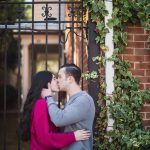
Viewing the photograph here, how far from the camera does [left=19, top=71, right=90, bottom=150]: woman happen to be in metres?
3.67

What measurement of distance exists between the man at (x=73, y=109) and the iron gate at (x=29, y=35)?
1.09 m

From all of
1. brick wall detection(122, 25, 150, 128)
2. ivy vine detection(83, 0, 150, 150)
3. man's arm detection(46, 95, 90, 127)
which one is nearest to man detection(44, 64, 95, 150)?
man's arm detection(46, 95, 90, 127)

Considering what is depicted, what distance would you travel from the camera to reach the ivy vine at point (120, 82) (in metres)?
4.71

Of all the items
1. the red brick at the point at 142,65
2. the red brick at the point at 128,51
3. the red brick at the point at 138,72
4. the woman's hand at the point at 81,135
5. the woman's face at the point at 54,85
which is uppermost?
the red brick at the point at 128,51

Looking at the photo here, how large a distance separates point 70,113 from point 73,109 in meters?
0.04

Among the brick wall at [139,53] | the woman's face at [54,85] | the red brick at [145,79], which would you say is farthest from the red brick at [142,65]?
the woman's face at [54,85]

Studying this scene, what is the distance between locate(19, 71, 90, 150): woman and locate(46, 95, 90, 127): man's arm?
92 mm

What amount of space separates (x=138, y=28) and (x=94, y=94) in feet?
3.00

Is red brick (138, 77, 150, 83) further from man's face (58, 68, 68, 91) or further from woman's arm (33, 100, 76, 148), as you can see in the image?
woman's arm (33, 100, 76, 148)

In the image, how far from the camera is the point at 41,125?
3666 millimetres

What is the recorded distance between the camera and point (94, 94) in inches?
193

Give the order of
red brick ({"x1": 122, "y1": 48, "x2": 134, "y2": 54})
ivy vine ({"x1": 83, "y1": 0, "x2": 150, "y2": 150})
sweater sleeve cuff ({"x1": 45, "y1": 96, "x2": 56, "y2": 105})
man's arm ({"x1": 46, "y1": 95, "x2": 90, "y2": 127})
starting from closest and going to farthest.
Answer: man's arm ({"x1": 46, "y1": 95, "x2": 90, "y2": 127}) → sweater sleeve cuff ({"x1": 45, "y1": 96, "x2": 56, "y2": 105}) → ivy vine ({"x1": 83, "y1": 0, "x2": 150, "y2": 150}) → red brick ({"x1": 122, "y1": 48, "x2": 134, "y2": 54})

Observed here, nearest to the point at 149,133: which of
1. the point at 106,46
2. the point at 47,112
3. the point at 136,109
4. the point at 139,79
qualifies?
Result: the point at 136,109

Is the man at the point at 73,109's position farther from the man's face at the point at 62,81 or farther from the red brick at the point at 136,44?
the red brick at the point at 136,44
